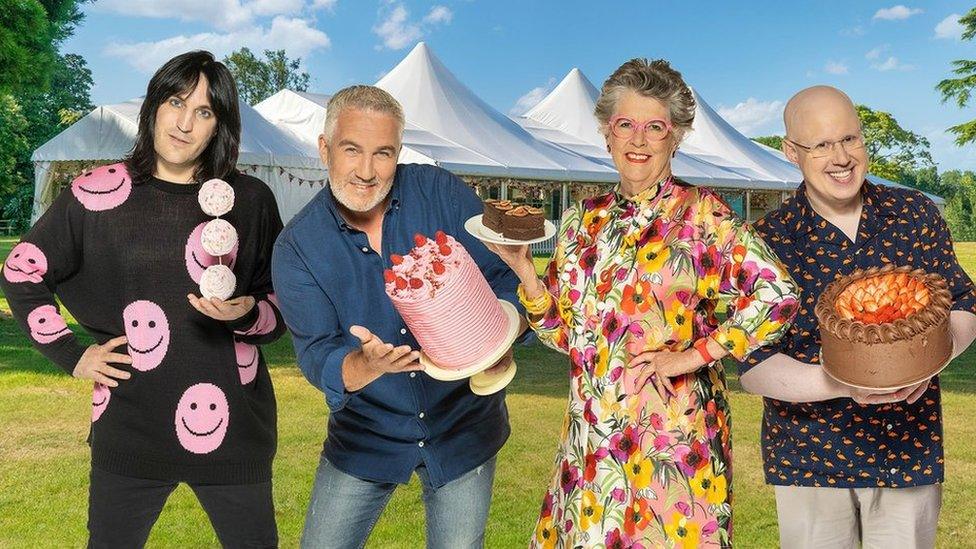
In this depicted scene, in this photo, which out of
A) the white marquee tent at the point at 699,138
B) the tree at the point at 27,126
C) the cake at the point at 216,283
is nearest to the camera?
the cake at the point at 216,283

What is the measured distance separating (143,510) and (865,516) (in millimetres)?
2066

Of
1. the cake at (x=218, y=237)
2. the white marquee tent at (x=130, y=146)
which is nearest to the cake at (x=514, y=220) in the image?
the cake at (x=218, y=237)

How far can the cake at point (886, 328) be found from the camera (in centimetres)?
209

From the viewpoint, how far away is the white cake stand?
2.19 meters

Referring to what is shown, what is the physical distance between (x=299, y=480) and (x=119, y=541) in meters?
2.89

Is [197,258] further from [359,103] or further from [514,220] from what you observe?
[514,220]

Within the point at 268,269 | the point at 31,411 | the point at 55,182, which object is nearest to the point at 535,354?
the point at 31,411

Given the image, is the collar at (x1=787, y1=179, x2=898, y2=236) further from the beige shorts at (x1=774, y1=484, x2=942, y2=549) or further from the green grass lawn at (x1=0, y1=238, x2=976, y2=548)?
the green grass lawn at (x1=0, y1=238, x2=976, y2=548)

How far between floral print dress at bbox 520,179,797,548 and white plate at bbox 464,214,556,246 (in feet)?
0.53

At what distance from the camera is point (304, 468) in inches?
229

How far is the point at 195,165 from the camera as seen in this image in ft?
9.16

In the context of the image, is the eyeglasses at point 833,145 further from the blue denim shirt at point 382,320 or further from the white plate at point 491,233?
the blue denim shirt at point 382,320

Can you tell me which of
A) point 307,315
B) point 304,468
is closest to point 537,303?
point 307,315

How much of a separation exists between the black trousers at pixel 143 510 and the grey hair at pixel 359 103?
111 cm
